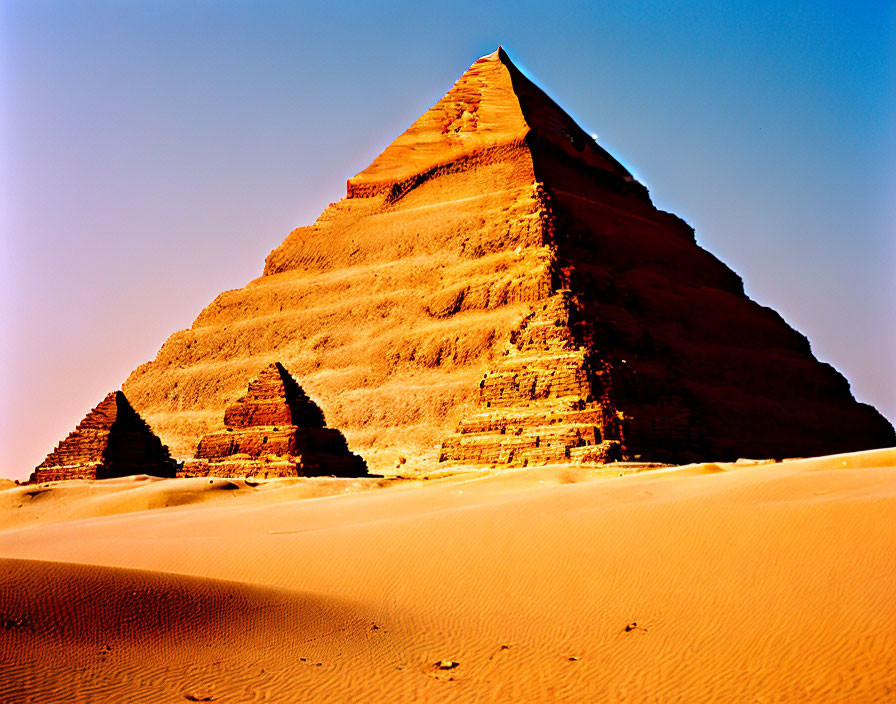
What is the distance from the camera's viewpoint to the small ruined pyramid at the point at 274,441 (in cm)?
3123

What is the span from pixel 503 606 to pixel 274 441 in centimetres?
2242

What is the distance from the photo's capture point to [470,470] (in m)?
27.7

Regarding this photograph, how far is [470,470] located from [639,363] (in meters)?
9.42

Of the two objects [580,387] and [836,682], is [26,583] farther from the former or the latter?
[580,387]

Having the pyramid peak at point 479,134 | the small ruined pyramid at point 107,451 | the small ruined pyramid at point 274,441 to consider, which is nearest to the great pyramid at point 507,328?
the pyramid peak at point 479,134

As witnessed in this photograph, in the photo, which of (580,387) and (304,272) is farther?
(304,272)

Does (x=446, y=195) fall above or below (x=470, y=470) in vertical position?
above

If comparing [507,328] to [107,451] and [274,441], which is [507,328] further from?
[107,451]

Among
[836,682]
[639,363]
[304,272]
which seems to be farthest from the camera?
[304,272]

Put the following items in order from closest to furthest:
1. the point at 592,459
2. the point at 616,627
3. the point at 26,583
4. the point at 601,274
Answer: the point at 26,583, the point at 616,627, the point at 592,459, the point at 601,274

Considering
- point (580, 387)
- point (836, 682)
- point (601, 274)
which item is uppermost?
point (601, 274)

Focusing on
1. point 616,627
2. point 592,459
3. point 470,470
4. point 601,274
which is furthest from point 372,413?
point 616,627

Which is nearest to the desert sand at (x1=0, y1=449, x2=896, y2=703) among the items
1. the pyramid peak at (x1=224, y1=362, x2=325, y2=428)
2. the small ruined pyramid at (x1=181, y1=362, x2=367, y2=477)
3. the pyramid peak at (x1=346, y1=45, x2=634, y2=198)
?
the small ruined pyramid at (x1=181, y1=362, x2=367, y2=477)

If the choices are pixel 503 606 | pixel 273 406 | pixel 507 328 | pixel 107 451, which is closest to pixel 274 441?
pixel 273 406
